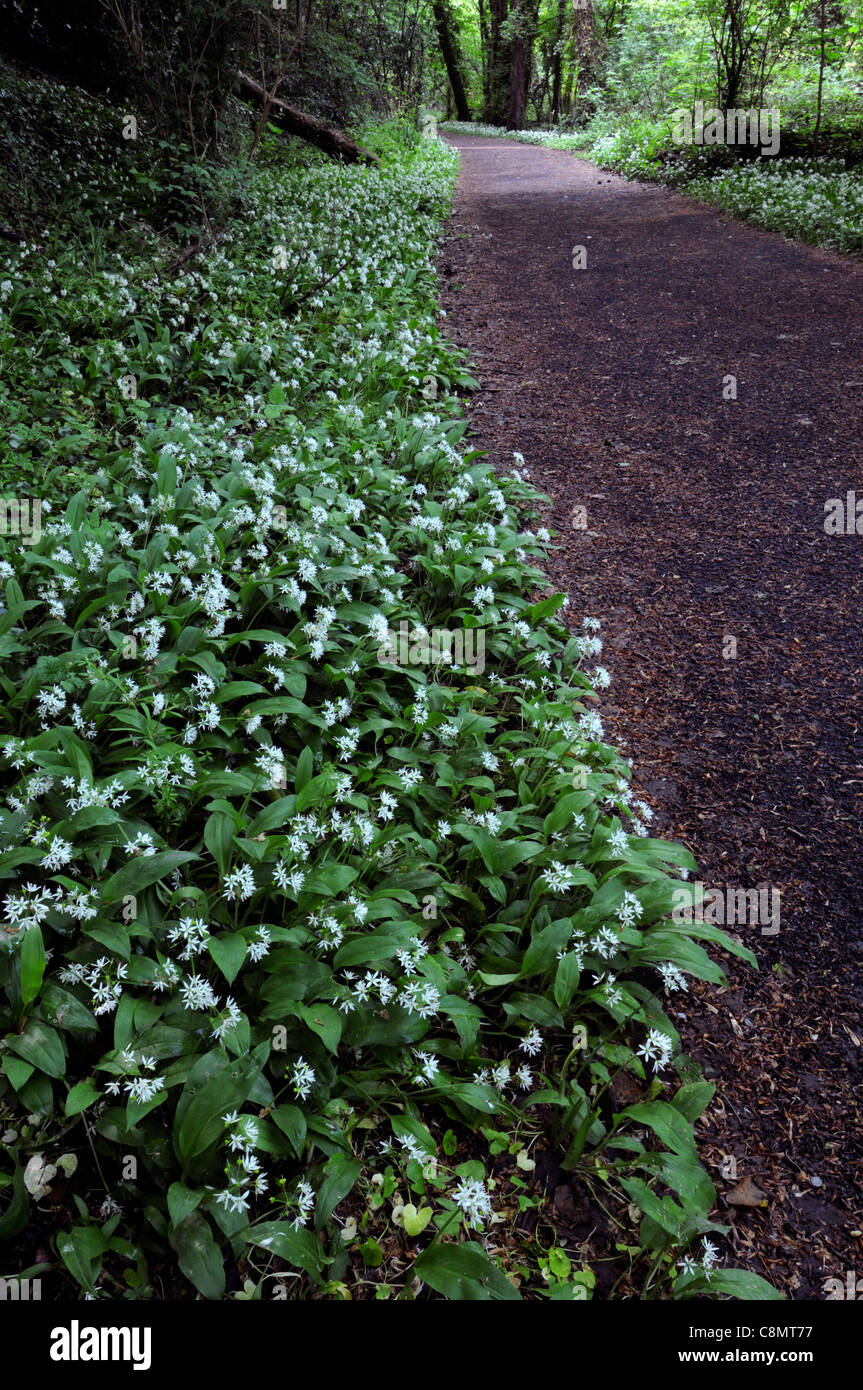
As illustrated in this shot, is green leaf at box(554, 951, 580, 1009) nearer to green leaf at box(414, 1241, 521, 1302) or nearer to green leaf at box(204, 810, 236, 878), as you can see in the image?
green leaf at box(414, 1241, 521, 1302)

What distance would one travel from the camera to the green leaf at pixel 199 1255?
1.71 metres

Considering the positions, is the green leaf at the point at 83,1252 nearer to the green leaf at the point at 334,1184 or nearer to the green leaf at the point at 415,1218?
the green leaf at the point at 334,1184

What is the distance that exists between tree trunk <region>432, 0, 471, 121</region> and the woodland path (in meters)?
27.5

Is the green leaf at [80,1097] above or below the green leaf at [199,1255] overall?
above

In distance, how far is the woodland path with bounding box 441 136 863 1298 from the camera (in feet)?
8.00

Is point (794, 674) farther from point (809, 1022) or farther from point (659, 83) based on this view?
point (659, 83)

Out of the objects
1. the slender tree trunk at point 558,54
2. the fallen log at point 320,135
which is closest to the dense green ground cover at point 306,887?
the fallen log at point 320,135

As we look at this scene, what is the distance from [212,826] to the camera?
246cm

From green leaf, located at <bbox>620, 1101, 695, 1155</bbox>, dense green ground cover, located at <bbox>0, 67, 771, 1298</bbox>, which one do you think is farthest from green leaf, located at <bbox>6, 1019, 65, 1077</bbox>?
green leaf, located at <bbox>620, 1101, 695, 1155</bbox>

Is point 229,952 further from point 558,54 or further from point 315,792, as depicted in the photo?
point 558,54

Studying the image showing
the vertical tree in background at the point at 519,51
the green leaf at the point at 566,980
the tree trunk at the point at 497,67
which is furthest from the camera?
the tree trunk at the point at 497,67

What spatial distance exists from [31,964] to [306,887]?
0.77 metres

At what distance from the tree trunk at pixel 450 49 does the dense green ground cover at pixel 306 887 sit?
1292 inches

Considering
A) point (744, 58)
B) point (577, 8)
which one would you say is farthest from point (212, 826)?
point (577, 8)
